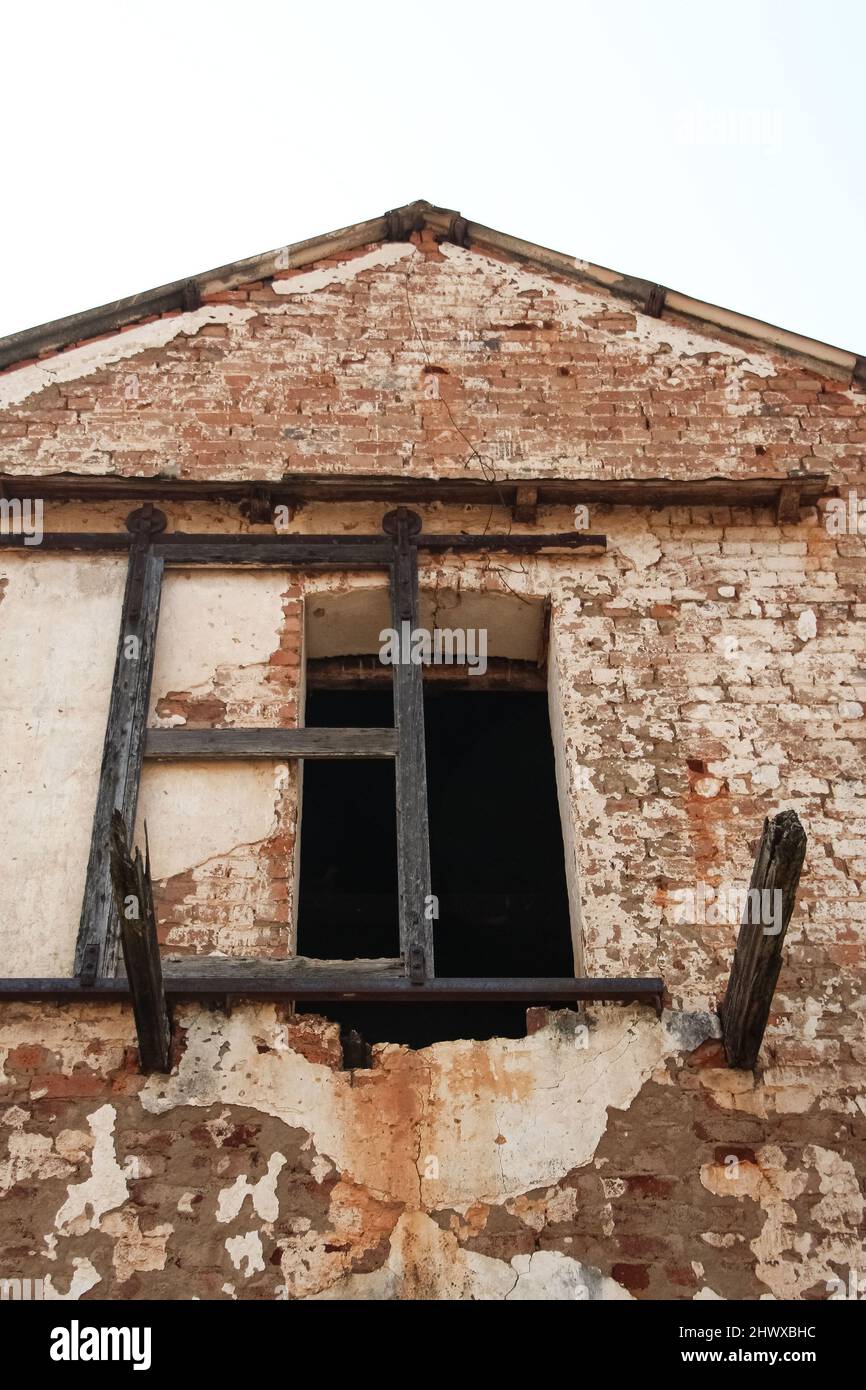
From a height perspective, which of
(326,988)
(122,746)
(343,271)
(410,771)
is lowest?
Result: (326,988)

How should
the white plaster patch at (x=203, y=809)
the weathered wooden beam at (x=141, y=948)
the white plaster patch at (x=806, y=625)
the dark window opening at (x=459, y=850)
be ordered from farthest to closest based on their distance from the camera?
the dark window opening at (x=459, y=850), the white plaster patch at (x=806, y=625), the white plaster patch at (x=203, y=809), the weathered wooden beam at (x=141, y=948)

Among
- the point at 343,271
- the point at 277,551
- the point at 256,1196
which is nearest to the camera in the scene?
the point at 256,1196

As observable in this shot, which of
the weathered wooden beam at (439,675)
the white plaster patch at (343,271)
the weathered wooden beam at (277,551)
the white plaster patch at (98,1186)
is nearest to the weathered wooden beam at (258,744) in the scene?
the weathered wooden beam at (439,675)

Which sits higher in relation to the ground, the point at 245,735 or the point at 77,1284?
the point at 245,735

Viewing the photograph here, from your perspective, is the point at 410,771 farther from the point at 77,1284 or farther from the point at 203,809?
the point at 77,1284

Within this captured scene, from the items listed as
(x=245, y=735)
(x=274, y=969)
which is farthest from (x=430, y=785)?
(x=274, y=969)

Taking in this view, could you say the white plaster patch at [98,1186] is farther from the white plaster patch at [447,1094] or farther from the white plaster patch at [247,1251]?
the white plaster patch at [247,1251]

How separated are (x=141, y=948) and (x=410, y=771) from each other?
1591 millimetres

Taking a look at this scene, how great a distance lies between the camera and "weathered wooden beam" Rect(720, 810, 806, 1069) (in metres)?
4.25

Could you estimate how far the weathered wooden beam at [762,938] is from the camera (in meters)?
4.25

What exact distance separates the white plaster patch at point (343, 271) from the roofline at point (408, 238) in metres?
0.07

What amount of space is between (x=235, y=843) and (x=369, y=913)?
2.77 metres

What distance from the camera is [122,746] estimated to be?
5590 mm
